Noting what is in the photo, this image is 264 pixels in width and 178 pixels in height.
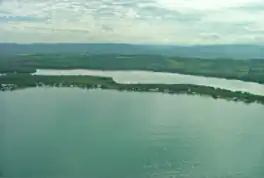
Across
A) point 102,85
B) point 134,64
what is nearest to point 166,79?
point 134,64

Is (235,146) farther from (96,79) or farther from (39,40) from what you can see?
(39,40)

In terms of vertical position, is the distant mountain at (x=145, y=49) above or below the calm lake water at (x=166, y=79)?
above

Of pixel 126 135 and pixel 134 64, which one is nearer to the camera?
pixel 126 135

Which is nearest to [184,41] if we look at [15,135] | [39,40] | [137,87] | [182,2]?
[182,2]

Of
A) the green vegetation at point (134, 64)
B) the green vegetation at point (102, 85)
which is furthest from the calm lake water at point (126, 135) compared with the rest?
the green vegetation at point (134, 64)

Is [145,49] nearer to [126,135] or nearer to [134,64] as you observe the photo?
[134,64]

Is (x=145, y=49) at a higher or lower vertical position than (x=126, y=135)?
higher

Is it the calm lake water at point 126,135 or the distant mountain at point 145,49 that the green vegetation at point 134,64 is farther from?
the calm lake water at point 126,135

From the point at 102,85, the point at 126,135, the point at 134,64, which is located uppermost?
the point at 134,64
